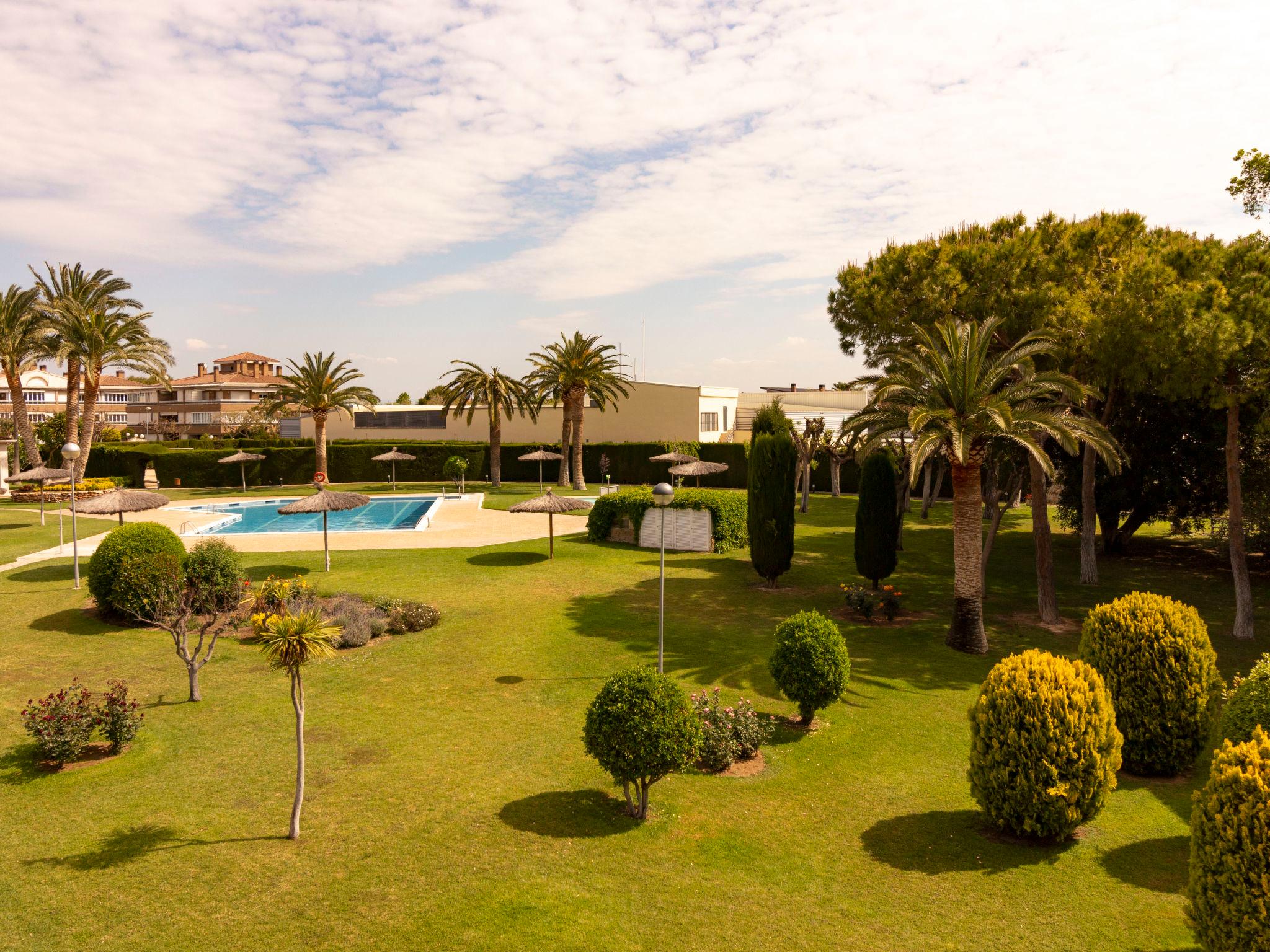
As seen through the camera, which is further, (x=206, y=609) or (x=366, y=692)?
(x=206, y=609)

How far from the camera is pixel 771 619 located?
19.3 meters

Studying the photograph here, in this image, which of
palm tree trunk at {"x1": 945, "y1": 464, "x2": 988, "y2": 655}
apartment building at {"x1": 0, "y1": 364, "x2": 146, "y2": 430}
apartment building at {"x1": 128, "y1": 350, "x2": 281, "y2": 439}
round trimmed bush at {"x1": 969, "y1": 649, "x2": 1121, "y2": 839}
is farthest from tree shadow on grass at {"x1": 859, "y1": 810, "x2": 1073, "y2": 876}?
apartment building at {"x1": 0, "y1": 364, "x2": 146, "y2": 430}

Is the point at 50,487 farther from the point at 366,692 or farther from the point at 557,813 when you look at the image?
the point at 557,813

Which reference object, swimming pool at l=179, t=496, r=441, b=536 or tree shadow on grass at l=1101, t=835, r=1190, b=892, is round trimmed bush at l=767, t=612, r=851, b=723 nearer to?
tree shadow on grass at l=1101, t=835, r=1190, b=892

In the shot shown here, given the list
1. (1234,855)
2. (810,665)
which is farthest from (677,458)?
(1234,855)

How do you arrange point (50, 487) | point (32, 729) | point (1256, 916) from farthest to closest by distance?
point (50, 487)
point (32, 729)
point (1256, 916)

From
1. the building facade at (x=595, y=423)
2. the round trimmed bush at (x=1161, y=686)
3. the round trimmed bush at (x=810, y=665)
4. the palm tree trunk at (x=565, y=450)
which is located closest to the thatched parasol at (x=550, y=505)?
the round trimmed bush at (x=810, y=665)

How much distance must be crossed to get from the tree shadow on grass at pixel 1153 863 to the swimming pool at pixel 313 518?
26.9 metres

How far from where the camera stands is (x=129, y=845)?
29.6 ft

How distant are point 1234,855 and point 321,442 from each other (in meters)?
49.3

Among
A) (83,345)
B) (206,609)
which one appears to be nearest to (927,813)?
(206,609)

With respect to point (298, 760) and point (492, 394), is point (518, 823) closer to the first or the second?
point (298, 760)

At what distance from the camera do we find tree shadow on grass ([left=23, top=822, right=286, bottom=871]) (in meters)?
8.66

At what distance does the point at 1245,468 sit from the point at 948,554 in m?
8.72
